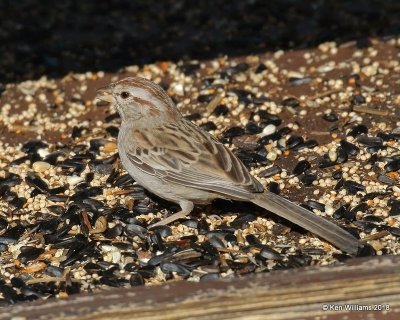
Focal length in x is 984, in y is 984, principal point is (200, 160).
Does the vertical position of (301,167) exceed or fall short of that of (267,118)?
it falls short

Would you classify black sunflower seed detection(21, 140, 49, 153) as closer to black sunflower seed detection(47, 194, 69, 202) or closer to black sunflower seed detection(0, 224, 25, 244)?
black sunflower seed detection(47, 194, 69, 202)

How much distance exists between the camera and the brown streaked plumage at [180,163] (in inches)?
243

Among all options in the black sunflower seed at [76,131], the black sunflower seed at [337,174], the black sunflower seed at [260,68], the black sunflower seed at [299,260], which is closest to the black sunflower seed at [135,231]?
the black sunflower seed at [299,260]

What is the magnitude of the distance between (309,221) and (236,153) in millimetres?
1368

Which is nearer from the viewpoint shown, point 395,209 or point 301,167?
point 395,209

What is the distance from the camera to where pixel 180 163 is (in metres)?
6.48

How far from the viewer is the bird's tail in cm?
598

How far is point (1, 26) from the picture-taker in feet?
32.7

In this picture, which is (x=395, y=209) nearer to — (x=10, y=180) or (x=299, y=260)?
(x=299, y=260)

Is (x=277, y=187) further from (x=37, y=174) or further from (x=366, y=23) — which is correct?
(x=366, y=23)

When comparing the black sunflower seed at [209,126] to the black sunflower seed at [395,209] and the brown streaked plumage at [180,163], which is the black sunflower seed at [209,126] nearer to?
the brown streaked plumage at [180,163]

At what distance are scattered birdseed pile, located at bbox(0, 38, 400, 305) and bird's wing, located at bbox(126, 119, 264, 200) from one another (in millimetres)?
328

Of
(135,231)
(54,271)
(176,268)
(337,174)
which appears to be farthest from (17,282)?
(337,174)

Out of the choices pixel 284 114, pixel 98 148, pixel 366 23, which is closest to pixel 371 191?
pixel 284 114
